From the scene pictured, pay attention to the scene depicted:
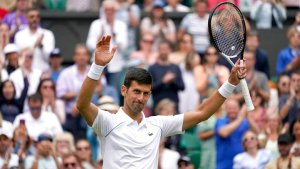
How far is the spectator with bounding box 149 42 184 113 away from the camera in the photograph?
1859cm

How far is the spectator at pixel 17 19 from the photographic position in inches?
776

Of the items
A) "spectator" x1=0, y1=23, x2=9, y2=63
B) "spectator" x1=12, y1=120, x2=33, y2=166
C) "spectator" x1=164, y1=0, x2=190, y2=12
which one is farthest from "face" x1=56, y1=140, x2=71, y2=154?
"spectator" x1=164, y1=0, x2=190, y2=12

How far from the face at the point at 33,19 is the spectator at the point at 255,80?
10.9 ft

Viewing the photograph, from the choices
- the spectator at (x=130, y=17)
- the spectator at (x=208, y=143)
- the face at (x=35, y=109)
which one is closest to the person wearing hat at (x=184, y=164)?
the spectator at (x=208, y=143)

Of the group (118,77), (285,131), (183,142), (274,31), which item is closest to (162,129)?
(285,131)

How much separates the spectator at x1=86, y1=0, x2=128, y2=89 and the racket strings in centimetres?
833

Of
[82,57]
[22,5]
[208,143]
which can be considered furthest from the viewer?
[22,5]

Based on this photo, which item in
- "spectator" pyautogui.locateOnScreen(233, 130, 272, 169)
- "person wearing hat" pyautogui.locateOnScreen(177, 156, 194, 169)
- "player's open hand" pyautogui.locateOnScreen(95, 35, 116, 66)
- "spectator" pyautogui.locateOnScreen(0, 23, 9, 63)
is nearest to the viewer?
"player's open hand" pyautogui.locateOnScreen(95, 35, 116, 66)

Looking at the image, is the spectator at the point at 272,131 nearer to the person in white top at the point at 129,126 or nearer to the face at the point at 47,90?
the face at the point at 47,90

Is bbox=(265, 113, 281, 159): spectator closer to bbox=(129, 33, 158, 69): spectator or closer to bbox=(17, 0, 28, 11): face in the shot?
bbox=(129, 33, 158, 69): spectator

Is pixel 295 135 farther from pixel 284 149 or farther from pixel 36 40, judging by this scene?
pixel 36 40

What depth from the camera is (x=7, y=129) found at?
16.1 meters

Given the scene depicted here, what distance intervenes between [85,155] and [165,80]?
2703mm

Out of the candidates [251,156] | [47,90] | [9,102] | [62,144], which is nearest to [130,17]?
[47,90]
